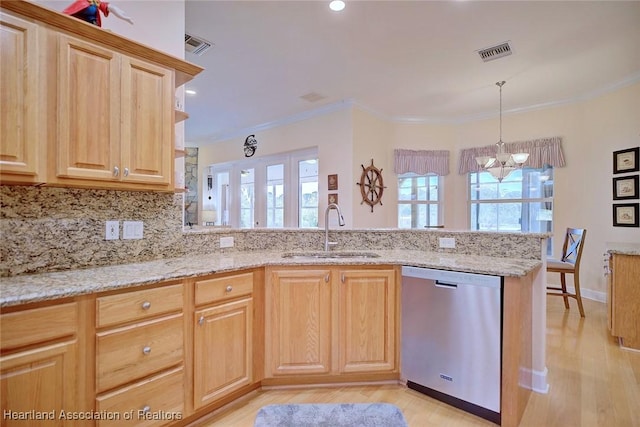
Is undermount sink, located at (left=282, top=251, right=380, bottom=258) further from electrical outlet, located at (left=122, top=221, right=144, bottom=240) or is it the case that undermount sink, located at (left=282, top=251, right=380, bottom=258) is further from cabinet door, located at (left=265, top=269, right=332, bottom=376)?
electrical outlet, located at (left=122, top=221, right=144, bottom=240)

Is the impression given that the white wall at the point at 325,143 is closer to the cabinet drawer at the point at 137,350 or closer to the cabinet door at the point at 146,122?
the cabinet door at the point at 146,122

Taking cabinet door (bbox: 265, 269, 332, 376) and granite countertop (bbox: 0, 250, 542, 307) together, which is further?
cabinet door (bbox: 265, 269, 332, 376)

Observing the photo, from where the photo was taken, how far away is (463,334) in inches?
73.7

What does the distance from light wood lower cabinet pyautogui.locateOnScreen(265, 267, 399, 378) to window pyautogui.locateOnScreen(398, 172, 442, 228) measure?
3.52 metres

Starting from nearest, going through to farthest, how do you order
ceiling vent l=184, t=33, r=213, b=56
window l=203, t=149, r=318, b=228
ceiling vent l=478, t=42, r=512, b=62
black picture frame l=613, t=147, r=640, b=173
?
ceiling vent l=184, t=33, r=213, b=56, ceiling vent l=478, t=42, r=512, b=62, black picture frame l=613, t=147, r=640, b=173, window l=203, t=149, r=318, b=228

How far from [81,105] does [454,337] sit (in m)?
2.41

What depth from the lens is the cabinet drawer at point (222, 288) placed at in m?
1.72

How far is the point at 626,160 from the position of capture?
379 cm

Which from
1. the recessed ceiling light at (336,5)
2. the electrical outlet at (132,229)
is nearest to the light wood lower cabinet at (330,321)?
the electrical outlet at (132,229)

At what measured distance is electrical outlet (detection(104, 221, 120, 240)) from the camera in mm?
1859

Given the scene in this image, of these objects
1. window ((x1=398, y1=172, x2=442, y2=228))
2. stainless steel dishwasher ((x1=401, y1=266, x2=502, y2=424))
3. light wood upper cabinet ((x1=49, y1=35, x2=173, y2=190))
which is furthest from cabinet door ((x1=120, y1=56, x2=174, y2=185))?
window ((x1=398, y1=172, x2=442, y2=228))

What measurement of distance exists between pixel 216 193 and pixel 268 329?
5.27 metres

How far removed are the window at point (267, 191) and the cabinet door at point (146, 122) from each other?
10.7 ft

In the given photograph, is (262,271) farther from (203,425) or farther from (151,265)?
(203,425)
